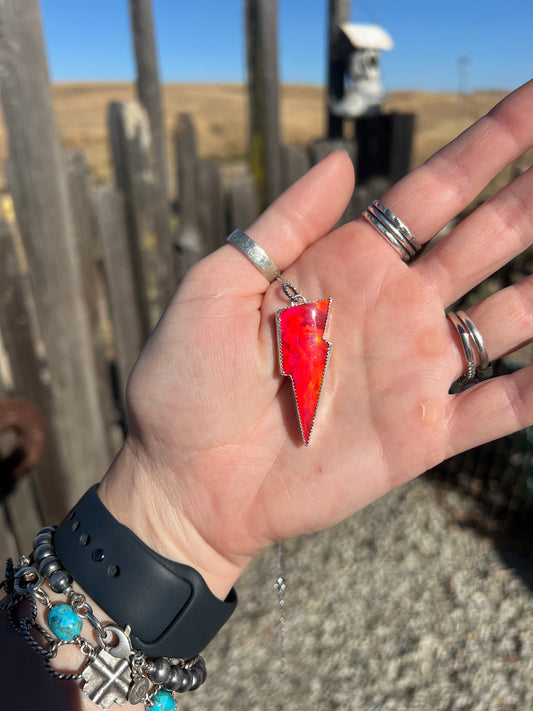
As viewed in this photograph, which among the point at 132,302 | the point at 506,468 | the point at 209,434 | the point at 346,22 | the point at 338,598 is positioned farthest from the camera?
the point at 346,22

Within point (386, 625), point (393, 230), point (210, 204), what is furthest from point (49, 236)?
point (386, 625)

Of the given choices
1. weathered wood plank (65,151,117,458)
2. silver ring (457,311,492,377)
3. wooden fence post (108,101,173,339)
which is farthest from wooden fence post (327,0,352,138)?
silver ring (457,311,492,377)

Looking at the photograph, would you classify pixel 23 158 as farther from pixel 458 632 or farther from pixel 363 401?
pixel 458 632

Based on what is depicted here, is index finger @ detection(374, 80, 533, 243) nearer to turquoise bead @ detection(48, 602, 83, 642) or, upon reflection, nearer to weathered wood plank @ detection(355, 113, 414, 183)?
turquoise bead @ detection(48, 602, 83, 642)

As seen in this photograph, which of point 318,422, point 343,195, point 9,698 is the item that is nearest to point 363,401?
point 318,422

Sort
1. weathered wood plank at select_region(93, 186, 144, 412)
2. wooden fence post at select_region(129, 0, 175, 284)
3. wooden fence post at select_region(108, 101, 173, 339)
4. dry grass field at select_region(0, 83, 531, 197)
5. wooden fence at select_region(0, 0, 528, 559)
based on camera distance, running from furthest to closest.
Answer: dry grass field at select_region(0, 83, 531, 197), wooden fence post at select_region(129, 0, 175, 284), wooden fence post at select_region(108, 101, 173, 339), weathered wood plank at select_region(93, 186, 144, 412), wooden fence at select_region(0, 0, 528, 559)

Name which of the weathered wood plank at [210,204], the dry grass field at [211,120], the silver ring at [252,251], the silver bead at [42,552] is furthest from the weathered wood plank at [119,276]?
the dry grass field at [211,120]

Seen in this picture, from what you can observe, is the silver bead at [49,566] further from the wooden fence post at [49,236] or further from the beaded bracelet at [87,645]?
the wooden fence post at [49,236]
